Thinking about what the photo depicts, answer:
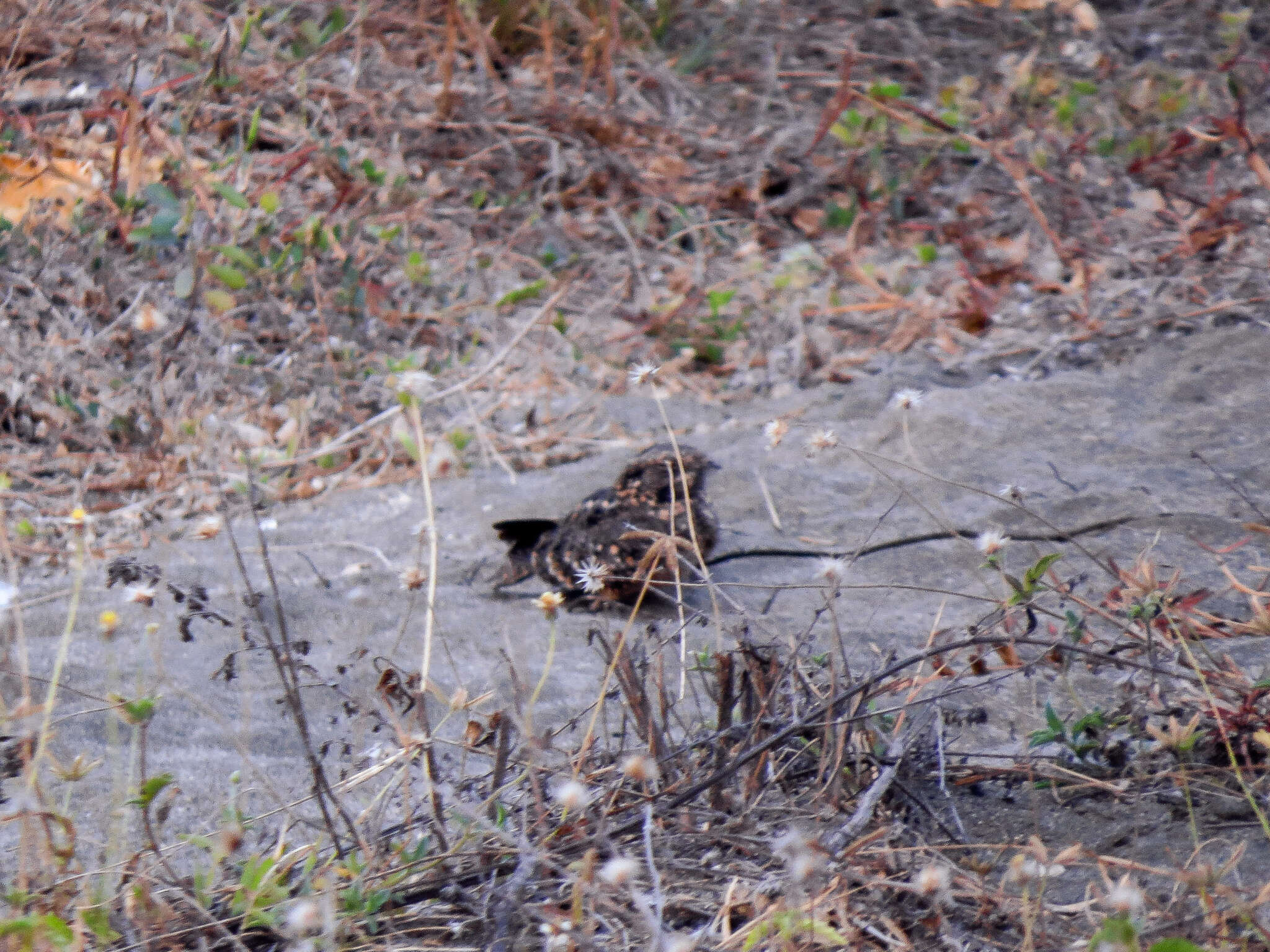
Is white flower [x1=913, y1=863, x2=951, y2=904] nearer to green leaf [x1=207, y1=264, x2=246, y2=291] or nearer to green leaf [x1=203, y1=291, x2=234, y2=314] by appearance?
green leaf [x1=207, y1=264, x2=246, y2=291]

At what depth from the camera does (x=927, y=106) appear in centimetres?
731

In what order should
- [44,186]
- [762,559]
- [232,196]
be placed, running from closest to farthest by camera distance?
[762,559]
[232,196]
[44,186]

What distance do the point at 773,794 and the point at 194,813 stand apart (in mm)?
1113

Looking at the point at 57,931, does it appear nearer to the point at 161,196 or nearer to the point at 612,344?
Result: the point at 161,196

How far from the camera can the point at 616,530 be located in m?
3.18

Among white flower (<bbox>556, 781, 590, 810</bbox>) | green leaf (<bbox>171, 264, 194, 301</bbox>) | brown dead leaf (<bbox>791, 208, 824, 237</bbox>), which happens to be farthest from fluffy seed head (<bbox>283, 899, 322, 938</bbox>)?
brown dead leaf (<bbox>791, 208, 824, 237</bbox>)

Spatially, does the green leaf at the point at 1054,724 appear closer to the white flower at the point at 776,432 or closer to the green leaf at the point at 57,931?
the white flower at the point at 776,432

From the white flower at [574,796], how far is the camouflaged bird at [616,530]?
136cm

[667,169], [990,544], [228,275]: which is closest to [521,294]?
[228,275]

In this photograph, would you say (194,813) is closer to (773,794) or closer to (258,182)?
(773,794)

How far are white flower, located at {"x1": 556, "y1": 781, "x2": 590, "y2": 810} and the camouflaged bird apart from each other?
136cm

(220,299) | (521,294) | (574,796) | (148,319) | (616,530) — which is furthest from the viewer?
(521,294)

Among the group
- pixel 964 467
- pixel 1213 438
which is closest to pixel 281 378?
pixel 964 467

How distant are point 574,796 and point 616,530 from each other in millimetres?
1748
